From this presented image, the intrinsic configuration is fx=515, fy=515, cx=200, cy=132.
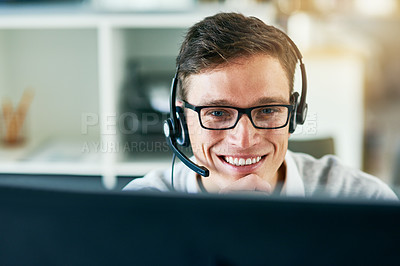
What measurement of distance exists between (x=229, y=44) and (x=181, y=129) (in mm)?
104

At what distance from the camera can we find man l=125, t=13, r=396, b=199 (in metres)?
0.47

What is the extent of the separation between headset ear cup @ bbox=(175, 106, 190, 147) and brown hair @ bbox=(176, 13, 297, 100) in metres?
0.02

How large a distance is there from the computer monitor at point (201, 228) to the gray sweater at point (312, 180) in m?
0.13

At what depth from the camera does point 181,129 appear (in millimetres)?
530

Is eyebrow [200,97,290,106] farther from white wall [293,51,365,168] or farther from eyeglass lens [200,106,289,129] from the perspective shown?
white wall [293,51,365,168]

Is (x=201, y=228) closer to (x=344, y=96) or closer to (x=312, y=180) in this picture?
(x=312, y=180)

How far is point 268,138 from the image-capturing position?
1.61 ft

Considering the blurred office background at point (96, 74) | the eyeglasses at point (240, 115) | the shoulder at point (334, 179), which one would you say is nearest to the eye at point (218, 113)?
the eyeglasses at point (240, 115)

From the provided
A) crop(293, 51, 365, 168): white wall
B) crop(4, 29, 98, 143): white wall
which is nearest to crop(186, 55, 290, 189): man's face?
crop(293, 51, 365, 168): white wall

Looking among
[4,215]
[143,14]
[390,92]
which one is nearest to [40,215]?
[4,215]

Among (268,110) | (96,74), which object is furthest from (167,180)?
(96,74)

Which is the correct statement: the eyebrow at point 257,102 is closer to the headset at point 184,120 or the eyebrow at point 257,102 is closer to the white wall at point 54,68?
the headset at point 184,120

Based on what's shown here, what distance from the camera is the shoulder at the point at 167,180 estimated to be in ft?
1.64

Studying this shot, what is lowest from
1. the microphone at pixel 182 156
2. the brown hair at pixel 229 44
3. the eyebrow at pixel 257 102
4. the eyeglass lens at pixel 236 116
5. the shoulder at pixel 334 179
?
the shoulder at pixel 334 179
